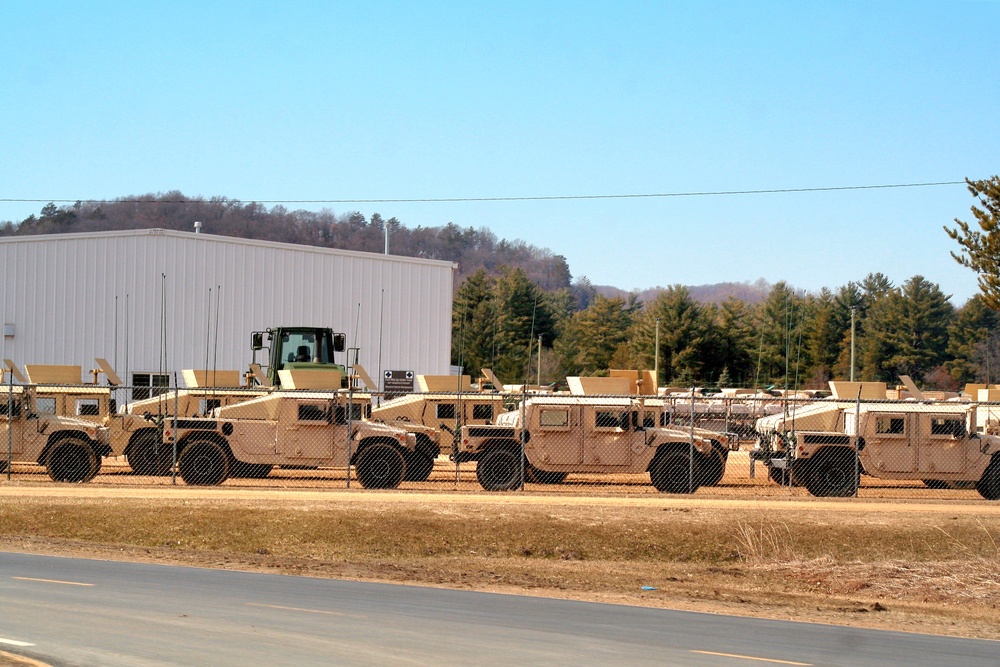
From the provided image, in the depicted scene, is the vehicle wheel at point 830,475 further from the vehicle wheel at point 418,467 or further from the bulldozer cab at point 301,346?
the bulldozer cab at point 301,346

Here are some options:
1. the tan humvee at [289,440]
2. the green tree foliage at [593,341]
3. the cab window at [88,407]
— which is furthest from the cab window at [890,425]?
the green tree foliage at [593,341]

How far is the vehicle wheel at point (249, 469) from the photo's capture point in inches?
980

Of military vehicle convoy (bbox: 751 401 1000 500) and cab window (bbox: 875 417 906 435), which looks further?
cab window (bbox: 875 417 906 435)

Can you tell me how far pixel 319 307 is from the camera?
51.7 metres

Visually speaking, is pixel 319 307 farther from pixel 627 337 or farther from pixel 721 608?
pixel 627 337

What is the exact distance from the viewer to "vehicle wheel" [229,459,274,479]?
2488cm

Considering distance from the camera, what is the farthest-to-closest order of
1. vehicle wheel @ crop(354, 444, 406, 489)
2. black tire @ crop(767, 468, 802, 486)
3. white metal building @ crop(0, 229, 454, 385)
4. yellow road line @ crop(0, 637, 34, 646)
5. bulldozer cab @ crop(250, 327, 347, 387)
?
white metal building @ crop(0, 229, 454, 385) → bulldozer cab @ crop(250, 327, 347, 387) → black tire @ crop(767, 468, 802, 486) → vehicle wheel @ crop(354, 444, 406, 489) → yellow road line @ crop(0, 637, 34, 646)

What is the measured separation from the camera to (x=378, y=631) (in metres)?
10.4

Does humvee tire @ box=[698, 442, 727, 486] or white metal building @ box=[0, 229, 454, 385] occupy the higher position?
white metal building @ box=[0, 229, 454, 385]

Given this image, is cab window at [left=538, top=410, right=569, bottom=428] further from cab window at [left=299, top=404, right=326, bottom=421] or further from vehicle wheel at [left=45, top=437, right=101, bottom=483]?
vehicle wheel at [left=45, top=437, right=101, bottom=483]

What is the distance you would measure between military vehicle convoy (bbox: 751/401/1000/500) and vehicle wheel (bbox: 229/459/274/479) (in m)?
11.3

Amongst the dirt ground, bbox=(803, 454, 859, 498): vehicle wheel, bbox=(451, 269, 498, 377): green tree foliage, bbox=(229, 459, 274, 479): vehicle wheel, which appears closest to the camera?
the dirt ground

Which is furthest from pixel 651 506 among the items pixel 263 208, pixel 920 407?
pixel 263 208

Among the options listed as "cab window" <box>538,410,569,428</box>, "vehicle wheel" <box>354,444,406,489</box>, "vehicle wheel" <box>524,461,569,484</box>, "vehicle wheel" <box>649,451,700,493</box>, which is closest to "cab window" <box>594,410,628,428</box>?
"cab window" <box>538,410,569,428</box>
